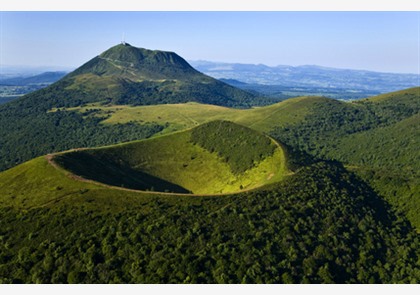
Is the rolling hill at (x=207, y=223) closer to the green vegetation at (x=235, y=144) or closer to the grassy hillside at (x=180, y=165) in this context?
the grassy hillside at (x=180, y=165)

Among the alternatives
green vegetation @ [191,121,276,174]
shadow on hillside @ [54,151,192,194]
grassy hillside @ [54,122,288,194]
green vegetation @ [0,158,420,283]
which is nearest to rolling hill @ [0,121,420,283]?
green vegetation @ [0,158,420,283]

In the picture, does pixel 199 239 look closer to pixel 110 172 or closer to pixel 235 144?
pixel 110 172

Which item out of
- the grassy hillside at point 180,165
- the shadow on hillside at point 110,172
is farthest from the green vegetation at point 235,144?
A: the shadow on hillside at point 110,172

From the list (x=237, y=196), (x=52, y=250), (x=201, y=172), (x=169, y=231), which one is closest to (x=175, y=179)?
(x=201, y=172)

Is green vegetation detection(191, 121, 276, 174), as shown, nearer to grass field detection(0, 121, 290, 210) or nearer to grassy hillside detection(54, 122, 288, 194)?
grassy hillside detection(54, 122, 288, 194)

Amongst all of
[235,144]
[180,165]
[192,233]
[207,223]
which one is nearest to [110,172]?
[180,165]

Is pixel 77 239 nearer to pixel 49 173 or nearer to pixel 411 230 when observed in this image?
pixel 49 173

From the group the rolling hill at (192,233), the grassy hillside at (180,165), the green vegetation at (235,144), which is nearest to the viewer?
the rolling hill at (192,233)
